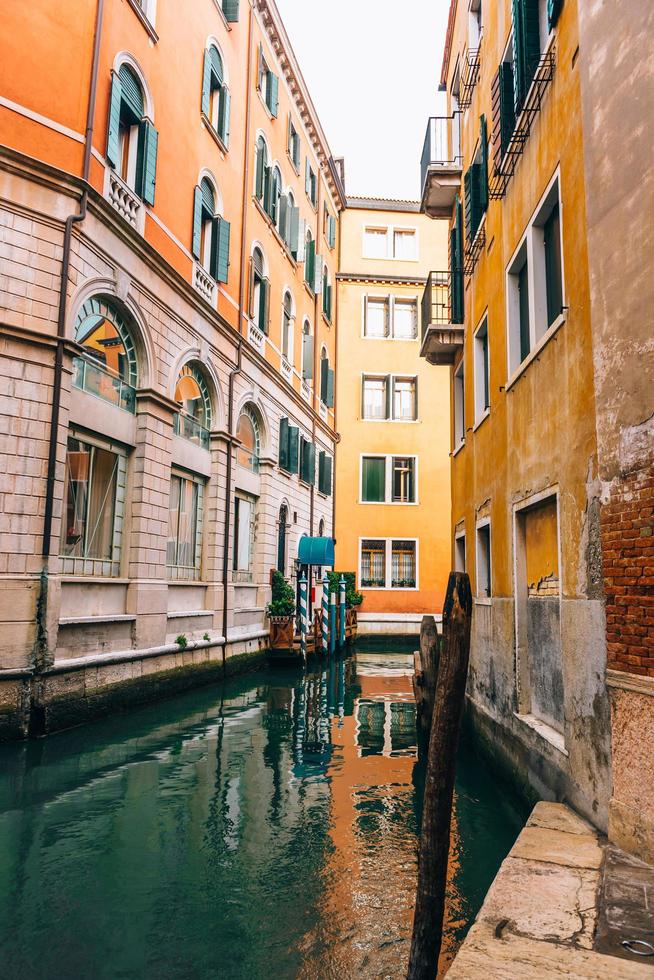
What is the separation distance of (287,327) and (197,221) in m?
6.99

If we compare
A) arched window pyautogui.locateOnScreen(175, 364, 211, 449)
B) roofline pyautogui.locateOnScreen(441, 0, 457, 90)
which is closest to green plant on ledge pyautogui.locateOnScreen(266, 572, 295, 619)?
arched window pyautogui.locateOnScreen(175, 364, 211, 449)

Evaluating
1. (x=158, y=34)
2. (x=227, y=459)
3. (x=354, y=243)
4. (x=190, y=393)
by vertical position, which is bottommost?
(x=227, y=459)

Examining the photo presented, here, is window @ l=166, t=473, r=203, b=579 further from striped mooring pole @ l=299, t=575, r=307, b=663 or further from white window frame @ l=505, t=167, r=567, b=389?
white window frame @ l=505, t=167, r=567, b=389

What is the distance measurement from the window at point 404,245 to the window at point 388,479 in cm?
758

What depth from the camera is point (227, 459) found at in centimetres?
1458

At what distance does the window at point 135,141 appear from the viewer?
10.9 meters

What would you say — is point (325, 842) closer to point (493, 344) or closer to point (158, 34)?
point (493, 344)

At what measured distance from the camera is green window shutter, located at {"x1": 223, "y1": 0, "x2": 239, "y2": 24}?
1515 cm

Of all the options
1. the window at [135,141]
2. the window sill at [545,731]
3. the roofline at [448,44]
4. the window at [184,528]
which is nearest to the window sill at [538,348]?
the window sill at [545,731]

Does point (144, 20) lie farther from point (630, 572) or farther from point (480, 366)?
point (630, 572)

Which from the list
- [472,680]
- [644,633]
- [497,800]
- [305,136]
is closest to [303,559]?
[472,680]

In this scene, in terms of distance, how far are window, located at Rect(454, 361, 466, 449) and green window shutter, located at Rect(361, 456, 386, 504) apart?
13538 millimetres

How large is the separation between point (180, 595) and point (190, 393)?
11.9 ft

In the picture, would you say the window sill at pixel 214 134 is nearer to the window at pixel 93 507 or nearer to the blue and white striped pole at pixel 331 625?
the window at pixel 93 507
